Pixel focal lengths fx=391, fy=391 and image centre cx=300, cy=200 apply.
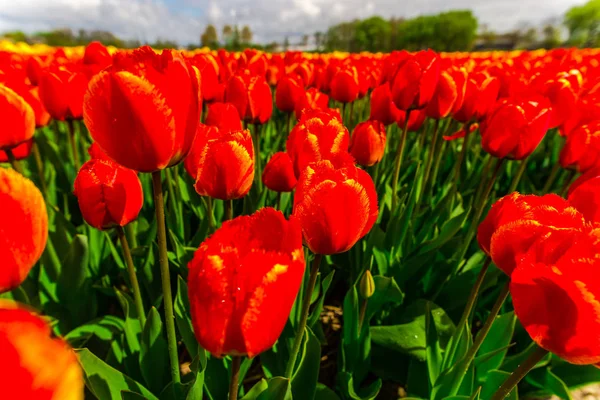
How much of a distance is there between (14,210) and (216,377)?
0.79m

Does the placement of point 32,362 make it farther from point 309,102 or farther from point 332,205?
point 309,102

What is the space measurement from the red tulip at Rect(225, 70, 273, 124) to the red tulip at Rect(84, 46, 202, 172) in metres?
1.12

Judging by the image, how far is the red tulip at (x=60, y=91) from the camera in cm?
161

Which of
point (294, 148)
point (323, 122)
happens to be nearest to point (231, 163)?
Answer: point (294, 148)

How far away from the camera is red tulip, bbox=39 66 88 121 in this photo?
63.3 inches

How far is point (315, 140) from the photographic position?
1.00m

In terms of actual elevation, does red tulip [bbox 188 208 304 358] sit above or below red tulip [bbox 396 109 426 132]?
above

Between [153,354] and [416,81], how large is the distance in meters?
1.37

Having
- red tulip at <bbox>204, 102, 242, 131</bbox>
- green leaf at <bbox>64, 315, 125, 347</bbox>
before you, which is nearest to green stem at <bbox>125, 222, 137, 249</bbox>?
green leaf at <bbox>64, 315, 125, 347</bbox>

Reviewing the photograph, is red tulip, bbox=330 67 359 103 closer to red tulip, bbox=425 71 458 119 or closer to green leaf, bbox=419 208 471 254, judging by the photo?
red tulip, bbox=425 71 458 119

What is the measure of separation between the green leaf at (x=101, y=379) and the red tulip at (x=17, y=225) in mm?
339

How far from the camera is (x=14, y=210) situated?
1.90 ft

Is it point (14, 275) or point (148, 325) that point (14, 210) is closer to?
point (14, 275)

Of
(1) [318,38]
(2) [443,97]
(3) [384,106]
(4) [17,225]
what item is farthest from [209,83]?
(1) [318,38]
